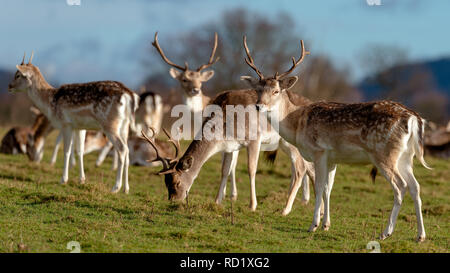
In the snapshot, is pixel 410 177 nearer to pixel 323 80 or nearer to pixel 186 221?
pixel 186 221

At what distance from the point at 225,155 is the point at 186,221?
8.69 feet

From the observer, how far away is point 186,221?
26.3ft

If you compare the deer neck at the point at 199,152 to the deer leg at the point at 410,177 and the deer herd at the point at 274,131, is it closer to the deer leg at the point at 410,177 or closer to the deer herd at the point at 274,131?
the deer herd at the point at 274,131

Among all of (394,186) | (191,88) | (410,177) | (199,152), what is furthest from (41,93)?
(410,177)

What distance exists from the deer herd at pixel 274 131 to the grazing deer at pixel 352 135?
0.01 m

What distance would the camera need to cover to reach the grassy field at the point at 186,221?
6801 millimetres

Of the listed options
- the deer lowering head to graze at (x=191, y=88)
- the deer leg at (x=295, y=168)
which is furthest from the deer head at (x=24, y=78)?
the deer leg at (x=295, y=168)

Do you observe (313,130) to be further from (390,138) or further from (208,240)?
(208,240)

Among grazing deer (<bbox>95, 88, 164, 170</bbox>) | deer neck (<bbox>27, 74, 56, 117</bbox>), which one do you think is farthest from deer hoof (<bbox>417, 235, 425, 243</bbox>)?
grazing deer (<bbox>95, 88, 164, 170</bbox>)

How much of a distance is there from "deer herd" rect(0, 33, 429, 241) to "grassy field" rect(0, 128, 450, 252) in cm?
44

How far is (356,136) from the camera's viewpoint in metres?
7.54
